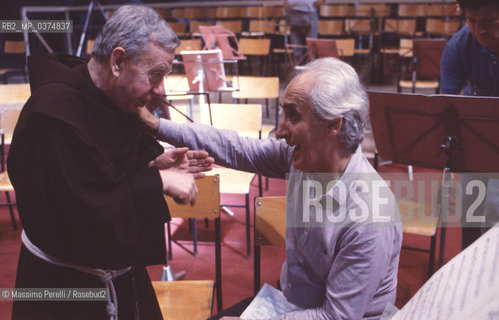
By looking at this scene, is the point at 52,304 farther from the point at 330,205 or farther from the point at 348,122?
the point at 348,122

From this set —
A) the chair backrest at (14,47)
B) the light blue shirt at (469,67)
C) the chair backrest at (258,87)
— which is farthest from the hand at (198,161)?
the chair backrest at (14,47)

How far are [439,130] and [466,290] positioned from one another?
1.86m

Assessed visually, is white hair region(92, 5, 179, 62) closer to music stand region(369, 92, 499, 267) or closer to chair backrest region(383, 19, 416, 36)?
music stand region(369, 92, 499, 267)

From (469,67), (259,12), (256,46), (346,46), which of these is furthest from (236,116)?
(259,12)

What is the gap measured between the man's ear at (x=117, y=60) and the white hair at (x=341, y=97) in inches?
22.1

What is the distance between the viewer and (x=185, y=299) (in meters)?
2.01

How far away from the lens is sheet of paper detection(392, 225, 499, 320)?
0.38 m

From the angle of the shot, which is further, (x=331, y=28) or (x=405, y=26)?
(x=331, y=28)

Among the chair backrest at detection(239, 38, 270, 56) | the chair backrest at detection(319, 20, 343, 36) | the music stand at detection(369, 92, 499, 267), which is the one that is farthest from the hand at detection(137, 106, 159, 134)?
the chair backrest at detection(319, 20, 343, 36)

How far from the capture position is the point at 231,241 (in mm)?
3549

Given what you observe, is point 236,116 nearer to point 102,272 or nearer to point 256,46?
point 102,272

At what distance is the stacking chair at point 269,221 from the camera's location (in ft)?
6.48

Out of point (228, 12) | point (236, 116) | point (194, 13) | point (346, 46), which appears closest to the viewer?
point (236, 116)

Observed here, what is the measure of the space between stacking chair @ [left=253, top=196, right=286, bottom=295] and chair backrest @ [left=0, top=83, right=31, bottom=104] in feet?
11.2
